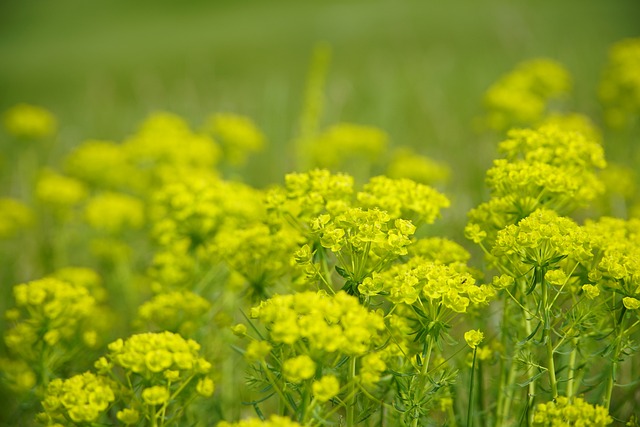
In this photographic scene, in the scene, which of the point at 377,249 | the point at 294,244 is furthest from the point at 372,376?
the point at 294,244

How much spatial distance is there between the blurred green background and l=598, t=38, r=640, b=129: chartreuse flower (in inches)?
40.9

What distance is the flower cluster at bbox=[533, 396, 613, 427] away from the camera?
5.18 ft

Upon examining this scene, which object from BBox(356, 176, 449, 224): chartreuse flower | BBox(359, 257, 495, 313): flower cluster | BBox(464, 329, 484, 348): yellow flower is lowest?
BBox(464, 329, 484, 348): yellow flower

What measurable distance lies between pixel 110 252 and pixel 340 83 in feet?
18.1

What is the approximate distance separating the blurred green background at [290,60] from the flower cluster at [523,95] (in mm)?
470

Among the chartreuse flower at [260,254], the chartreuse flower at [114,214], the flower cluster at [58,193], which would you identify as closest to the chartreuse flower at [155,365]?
the chartreuse flower at [260,254]

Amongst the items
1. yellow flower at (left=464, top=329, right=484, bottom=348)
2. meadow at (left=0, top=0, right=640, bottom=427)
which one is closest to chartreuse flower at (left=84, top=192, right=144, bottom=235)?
meadow at (left=0, top=0, right=640, bottom=427)

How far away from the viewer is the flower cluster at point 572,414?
158 cm

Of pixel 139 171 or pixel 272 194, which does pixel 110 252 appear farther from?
pixel 272 194

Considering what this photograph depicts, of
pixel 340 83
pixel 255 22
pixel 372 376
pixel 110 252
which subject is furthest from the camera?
pixel 255 22

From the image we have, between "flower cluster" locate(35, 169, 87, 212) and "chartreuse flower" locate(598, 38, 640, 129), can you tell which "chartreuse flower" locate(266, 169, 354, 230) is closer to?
"flower cluster" locate(35, 169, 87, 212)

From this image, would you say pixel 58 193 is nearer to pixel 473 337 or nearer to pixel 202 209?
pixel 202 209

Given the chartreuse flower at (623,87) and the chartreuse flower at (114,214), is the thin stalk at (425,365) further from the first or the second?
the chartreuse flower at (623,87)

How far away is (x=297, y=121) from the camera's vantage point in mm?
7531
